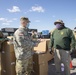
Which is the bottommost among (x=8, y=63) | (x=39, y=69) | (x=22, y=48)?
(x=39, y=69)

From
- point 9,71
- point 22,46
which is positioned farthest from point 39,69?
point 22,46

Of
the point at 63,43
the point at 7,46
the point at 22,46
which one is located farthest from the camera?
the point at 63,43

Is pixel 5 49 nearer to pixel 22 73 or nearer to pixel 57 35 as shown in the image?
pixel 22 73

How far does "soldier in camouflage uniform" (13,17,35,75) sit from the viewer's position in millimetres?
3848

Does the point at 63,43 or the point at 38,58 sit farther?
the point at 38,58

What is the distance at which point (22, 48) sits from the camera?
3857 millimetres

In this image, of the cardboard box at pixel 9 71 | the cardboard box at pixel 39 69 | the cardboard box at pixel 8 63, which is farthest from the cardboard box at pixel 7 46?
the cardboard box at pixel 39 69

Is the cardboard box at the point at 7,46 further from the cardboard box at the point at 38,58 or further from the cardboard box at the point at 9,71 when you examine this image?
the cardboard box at the point at 38,58

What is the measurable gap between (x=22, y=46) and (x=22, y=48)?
5cm

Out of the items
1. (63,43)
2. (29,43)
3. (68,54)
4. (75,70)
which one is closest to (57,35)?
(63,43)

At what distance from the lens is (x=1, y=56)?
14.9 ft

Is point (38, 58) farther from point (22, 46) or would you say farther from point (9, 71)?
point (22, 46)

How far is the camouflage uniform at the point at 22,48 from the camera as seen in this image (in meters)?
3.85

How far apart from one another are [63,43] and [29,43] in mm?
1129
